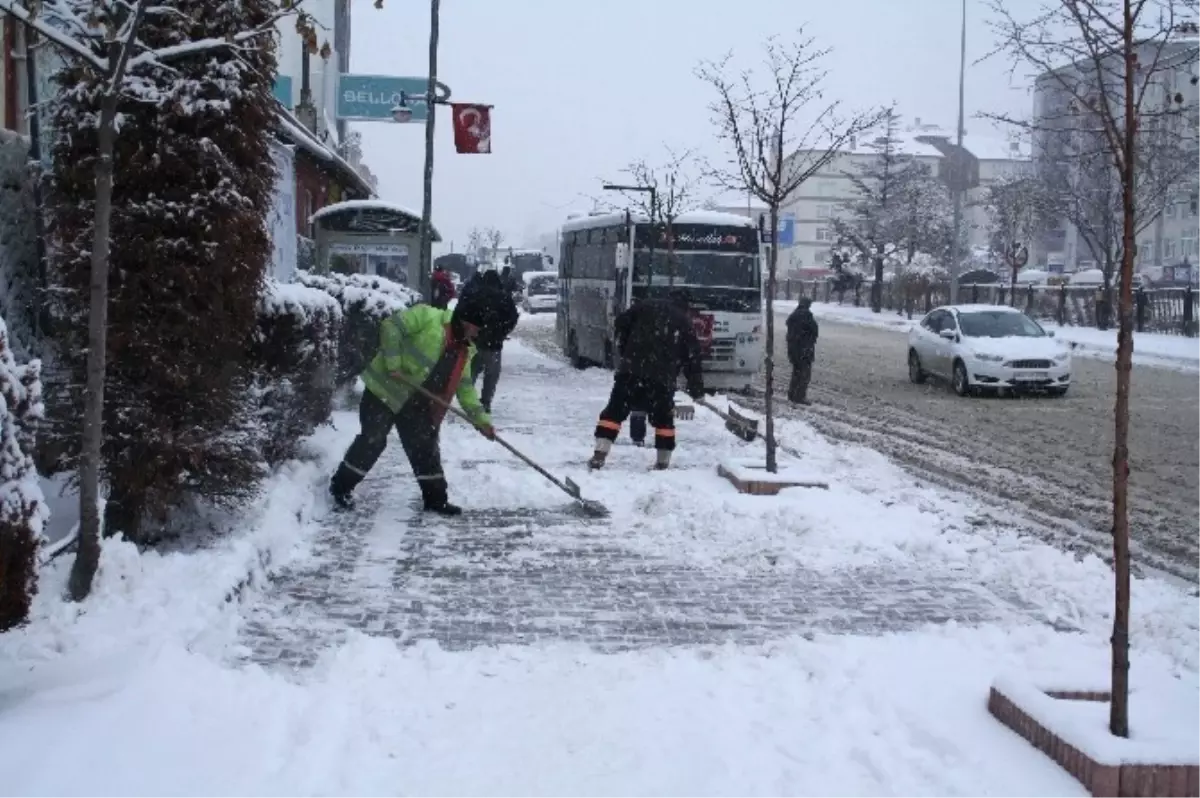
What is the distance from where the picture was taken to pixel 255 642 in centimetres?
574

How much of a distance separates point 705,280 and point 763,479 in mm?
11107

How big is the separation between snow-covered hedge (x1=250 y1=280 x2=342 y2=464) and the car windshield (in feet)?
43.2

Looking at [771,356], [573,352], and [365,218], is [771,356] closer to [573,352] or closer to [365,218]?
[365,218]

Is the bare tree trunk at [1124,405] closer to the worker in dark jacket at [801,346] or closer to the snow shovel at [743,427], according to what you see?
the snow shovel at [743,427]

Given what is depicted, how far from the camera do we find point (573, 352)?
84.6 ft

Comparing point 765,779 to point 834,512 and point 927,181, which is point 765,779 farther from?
point 927,181

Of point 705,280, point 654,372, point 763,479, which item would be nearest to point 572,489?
point 763,479

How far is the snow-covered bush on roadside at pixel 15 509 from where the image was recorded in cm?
406

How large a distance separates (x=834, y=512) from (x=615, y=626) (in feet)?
10.8

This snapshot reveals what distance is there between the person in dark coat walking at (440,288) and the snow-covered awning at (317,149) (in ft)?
8.20

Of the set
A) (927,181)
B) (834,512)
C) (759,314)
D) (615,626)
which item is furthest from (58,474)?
(927,181)

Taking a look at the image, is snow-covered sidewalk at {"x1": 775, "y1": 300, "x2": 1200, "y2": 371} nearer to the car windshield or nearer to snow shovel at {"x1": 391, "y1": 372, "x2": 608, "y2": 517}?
the car windshield

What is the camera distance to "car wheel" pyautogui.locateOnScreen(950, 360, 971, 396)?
20.2 m

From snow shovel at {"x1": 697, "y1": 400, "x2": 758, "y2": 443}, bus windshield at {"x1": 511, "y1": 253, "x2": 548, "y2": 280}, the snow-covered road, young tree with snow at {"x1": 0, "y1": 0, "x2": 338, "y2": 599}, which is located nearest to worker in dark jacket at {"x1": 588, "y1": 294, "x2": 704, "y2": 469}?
snow shovel at {"x1": 697, "y1": 400, "x2": 758, "y2": 443}
